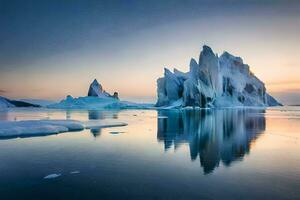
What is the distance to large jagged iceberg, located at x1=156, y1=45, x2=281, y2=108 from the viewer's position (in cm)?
6981

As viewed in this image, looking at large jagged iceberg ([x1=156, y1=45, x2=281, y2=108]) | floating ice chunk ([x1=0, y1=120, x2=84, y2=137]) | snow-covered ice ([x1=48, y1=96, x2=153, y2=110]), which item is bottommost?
floating ice chunk ([x1=0, y1=120, x2=84, y2=137])

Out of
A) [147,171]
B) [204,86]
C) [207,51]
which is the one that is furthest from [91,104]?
[147,171]

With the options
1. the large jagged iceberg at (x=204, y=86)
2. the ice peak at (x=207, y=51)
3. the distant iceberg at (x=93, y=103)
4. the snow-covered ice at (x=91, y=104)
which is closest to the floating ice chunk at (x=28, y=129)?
→ the large jagged iceberg at (x=204, y=86)

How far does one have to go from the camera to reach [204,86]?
71.7m

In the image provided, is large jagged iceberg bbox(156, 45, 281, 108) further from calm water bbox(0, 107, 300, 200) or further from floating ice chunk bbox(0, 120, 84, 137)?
calm water bbox(0, 107, 300, 200)

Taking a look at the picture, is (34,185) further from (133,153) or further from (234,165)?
(234,165)

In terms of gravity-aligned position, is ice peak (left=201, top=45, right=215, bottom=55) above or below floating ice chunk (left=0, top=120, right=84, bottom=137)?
above

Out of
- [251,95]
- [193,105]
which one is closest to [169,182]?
[193,105]

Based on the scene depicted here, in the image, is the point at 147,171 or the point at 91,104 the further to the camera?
the point at 91,104

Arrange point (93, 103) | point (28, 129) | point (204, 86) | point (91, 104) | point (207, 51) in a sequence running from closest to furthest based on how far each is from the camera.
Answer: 1. point (28, 129)
2. point (204, 86)
3. point (207, 51)
4. point (91, 104)
5. point (93, 103)

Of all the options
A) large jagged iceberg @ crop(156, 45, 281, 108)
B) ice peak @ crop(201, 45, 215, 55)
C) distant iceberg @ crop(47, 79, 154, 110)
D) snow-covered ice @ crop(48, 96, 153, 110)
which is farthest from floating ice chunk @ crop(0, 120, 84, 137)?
ice peak @ crop(201, 45, 215, 55)

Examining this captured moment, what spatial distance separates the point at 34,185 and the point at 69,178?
36.3 inches

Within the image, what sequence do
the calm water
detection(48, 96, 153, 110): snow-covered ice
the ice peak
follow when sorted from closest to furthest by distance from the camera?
the calm water → the ice peak → detection(48, 96, 153, 110): snow-covered ice

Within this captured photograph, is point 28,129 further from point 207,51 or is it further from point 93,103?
point 93,103
